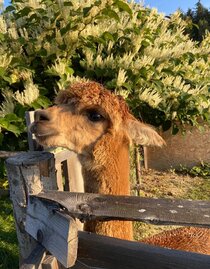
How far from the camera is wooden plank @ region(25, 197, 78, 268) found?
154cm

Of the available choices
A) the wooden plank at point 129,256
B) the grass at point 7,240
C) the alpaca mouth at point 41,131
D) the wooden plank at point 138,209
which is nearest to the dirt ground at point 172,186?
the grass at point 7,240

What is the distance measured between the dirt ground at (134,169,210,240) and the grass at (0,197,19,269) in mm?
2232

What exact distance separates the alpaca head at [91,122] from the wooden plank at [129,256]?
759 millimetres

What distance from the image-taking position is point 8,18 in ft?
17.9

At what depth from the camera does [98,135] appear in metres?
2.45

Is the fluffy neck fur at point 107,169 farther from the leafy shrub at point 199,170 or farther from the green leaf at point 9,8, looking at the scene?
the leafy shrub at point 199,170

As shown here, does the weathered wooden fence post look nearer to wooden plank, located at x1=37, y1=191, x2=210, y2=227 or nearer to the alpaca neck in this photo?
the alpaca neck

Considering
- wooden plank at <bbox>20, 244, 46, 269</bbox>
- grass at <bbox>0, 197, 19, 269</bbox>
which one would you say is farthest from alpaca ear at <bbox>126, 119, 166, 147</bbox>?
grass at <bbox>0, 197, 19, 269</bbox>

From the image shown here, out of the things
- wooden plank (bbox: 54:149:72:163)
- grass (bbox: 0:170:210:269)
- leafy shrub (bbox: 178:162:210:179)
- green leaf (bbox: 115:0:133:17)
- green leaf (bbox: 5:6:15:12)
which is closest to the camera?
wooden plank (bbox: 54:149:72:163)

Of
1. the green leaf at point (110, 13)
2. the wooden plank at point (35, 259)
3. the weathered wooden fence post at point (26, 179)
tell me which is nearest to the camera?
the wooden plank at point (35, 259)

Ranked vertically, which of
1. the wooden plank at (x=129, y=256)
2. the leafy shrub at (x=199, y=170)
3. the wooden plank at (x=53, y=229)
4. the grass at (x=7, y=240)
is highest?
the wooden plank at (x=53, y=229)

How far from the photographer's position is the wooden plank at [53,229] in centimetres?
154

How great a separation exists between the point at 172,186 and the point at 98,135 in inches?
192

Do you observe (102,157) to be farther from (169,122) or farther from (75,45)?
(169,122)
